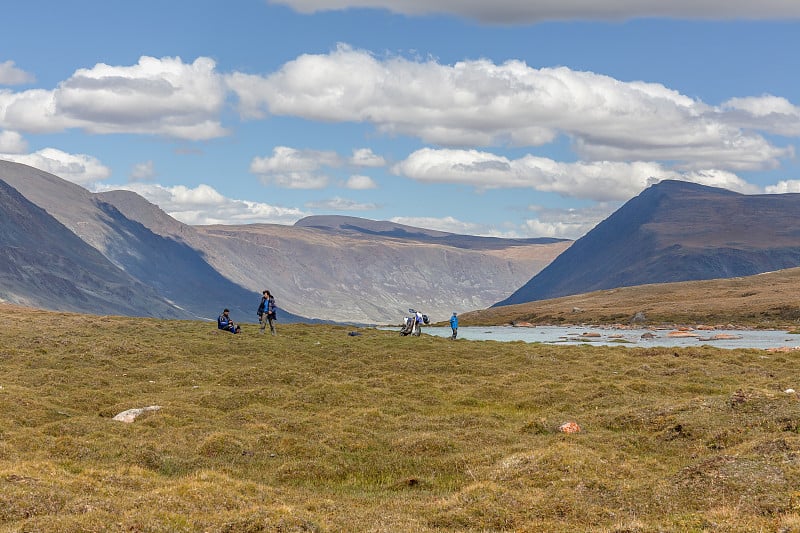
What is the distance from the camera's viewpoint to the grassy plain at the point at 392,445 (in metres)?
19.9

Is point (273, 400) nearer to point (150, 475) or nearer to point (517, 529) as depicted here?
point (150, 475)

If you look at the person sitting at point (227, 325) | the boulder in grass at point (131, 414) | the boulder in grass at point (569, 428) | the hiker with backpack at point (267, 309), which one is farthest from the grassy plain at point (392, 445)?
the person sitting at point (227, 325)

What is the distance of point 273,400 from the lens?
40.4 m

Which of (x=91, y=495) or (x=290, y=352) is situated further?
(x=290, y=352)

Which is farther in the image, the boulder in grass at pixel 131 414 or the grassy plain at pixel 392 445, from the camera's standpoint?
the boulder in grass at pixel 131 414

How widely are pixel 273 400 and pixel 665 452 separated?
2056 centimetres

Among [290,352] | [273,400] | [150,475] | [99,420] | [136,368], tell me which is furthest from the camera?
[290,352]

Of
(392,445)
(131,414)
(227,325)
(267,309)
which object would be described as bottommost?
(392,445)

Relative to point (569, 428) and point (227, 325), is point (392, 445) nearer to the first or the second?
point (569, 428)

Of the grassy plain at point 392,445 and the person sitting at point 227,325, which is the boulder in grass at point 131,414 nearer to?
the grassy plain at point 392,445

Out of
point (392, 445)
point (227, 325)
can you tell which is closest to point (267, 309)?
point (227, 325)

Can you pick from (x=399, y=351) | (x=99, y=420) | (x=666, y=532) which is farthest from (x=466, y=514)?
(x=399, y=351)

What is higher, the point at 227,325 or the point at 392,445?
the point at 227,325

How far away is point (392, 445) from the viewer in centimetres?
3103
